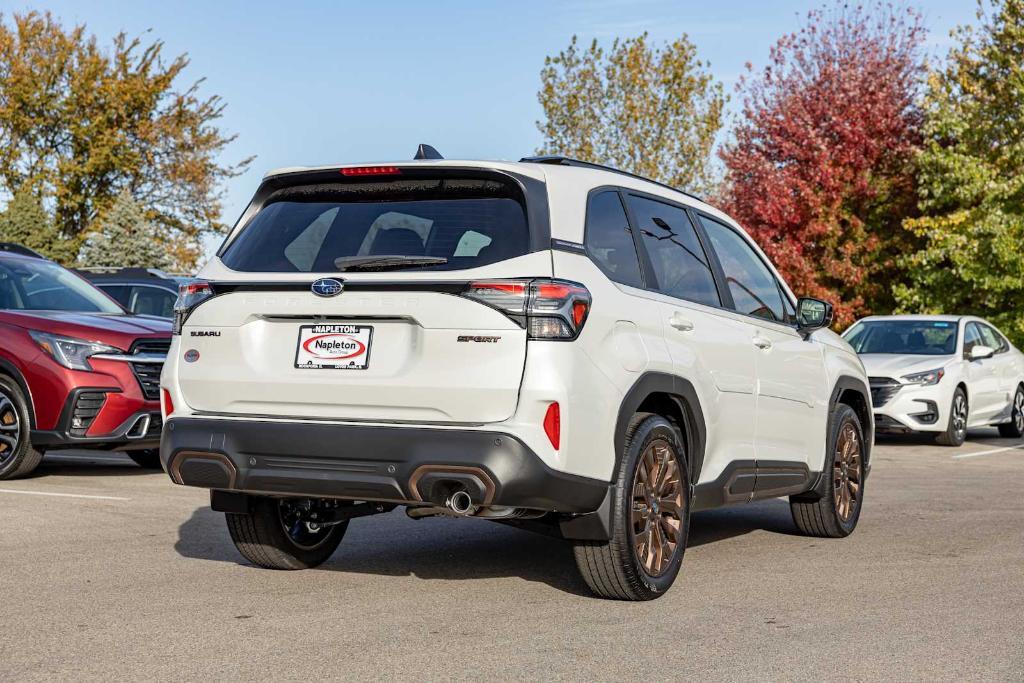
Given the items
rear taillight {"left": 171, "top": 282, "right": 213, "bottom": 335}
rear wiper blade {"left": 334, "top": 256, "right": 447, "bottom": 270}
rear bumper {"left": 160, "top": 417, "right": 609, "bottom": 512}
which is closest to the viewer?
rear bumper {"left": 160, "top": 417, "right": 609, "bottom": 512}

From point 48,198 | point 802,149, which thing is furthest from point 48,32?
point 802,149

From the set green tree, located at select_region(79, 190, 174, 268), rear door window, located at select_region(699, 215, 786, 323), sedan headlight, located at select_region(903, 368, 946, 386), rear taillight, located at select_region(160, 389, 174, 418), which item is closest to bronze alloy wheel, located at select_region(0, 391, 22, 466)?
rear taillight, located at select_region(160, 389, 174, 418)

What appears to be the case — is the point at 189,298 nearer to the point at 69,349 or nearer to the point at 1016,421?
the point at 69,349

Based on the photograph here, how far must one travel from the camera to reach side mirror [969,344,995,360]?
1680cm

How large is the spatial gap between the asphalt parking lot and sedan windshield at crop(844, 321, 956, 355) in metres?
8.39

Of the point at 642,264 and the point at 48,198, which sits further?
the point at 48,198

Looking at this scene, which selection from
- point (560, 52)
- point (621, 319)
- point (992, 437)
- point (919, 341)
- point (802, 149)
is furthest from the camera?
point (560, 52)

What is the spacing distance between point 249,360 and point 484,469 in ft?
3.97

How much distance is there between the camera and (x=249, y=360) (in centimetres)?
577

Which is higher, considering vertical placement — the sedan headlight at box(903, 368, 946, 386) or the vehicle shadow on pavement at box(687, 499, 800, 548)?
the sedan headlight at box(903, 368, 946, 386)

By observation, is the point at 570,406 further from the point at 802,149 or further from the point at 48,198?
the point at 48,198

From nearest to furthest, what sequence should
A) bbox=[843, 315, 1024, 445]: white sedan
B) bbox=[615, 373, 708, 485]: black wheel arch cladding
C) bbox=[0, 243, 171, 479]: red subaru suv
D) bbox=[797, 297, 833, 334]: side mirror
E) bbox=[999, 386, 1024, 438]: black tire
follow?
bbox=[615, 373, 708, 485]: black wheel arch cladding → bbox=[797, 297, 833, 334]: side mirror → bbox=[0, 243, 171, 479]: red subaru suv → bbox=[843, 315, 1024, 445]: white sedan → bbox=[999, 386, 1024, 438]: black tire

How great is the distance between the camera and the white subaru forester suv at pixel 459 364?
5320 mm

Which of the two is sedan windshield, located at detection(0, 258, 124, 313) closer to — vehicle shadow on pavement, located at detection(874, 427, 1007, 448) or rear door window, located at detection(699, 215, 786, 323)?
rear door window, located at detection(699, 215, 786, 323)
